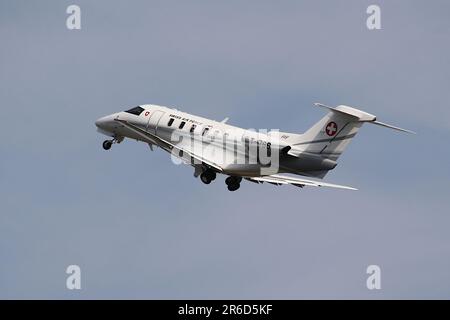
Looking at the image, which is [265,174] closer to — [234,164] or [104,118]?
[234,164]

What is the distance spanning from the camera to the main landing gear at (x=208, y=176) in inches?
3049

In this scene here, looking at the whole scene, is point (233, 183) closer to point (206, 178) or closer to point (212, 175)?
point (212, 175)

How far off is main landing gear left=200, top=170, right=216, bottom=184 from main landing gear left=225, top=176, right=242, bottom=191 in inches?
39.9

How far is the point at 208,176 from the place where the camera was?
77.4 m

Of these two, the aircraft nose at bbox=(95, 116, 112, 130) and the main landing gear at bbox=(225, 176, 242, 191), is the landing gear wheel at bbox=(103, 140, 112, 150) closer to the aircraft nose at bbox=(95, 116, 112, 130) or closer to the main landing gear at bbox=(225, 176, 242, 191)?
the aircraft nose at bbox=(95, 116, 112, 130)

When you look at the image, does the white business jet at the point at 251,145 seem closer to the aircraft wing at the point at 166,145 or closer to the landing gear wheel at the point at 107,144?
the aircraft wing at the point at 166,145

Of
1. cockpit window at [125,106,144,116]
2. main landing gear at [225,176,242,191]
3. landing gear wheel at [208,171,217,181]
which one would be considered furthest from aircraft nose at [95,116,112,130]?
main landing gear at [225,176,242,191]

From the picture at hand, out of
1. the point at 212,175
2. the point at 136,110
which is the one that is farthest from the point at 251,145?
the point at 136,110

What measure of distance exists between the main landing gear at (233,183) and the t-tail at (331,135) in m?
4.59

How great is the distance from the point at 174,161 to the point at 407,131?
14450 mm

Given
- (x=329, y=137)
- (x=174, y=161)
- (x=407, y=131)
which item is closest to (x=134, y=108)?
(x=174, y=161)

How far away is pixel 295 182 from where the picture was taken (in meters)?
78.8

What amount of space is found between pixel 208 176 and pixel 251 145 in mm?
3481

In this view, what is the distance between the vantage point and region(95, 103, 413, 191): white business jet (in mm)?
74000
